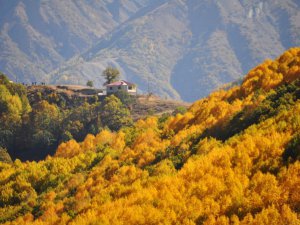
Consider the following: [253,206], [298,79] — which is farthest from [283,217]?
[298,79]

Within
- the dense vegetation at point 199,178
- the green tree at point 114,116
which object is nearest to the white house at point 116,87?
the green tree at point 114,116

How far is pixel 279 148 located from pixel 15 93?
113614 millimetres

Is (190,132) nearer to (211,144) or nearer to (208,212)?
(211,144)

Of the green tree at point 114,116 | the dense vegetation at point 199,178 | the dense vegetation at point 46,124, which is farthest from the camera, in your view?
the green tree at point 114,116

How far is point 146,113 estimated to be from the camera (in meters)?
121

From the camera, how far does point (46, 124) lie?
10844cm

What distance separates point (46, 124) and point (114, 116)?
17714 millimetres

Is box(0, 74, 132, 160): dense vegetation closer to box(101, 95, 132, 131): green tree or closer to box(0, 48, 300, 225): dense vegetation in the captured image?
box(101, 95, 132, 131): green tree

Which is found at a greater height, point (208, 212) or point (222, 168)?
point (222, 168)

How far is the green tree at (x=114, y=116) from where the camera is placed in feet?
342

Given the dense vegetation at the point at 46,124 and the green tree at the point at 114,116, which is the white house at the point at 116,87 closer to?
the dense vegetation at the point at 46,124

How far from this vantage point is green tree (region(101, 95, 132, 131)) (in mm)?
104375

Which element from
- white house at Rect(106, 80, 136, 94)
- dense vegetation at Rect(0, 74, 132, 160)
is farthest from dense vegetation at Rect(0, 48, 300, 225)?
white house at Rect(106, 80, 136, 94)

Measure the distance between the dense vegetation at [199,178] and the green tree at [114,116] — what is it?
62.7 metres
